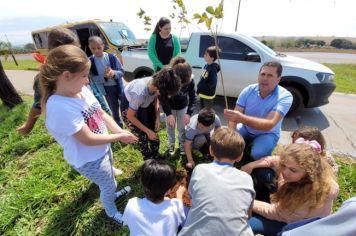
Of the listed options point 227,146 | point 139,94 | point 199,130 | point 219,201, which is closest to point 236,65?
point 199,130

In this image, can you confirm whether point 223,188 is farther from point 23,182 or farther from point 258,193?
point 23,182

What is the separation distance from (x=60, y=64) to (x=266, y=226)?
203 centimetres

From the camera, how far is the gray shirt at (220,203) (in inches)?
62.1

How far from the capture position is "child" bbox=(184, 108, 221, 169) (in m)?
3.11

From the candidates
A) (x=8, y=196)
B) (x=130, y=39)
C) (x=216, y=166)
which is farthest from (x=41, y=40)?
(x=216, y=166)

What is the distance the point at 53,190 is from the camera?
10.1ft

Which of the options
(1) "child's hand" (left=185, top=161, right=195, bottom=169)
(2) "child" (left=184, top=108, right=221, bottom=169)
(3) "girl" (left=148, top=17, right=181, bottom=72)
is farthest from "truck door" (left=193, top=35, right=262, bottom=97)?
(1) "child's hand" (left=185, top=161, right=195, bottom=169)

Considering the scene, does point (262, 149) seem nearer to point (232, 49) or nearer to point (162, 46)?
point (162, 46)

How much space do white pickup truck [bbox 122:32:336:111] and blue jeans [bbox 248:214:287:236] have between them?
336 centimetres

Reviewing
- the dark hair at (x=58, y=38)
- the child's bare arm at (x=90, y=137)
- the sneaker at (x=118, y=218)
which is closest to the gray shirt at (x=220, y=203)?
the child's bare arm at (x=90, y=137)

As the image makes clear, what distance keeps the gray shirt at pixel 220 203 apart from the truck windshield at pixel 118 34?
9167 mm

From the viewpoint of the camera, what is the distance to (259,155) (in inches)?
112

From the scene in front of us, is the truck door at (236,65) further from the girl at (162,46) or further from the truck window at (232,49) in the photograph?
the girl at (162,46)

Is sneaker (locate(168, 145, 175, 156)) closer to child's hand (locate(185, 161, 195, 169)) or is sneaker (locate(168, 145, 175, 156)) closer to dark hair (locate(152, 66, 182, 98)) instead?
child's hand (locate(185, 161, 195, 169))
